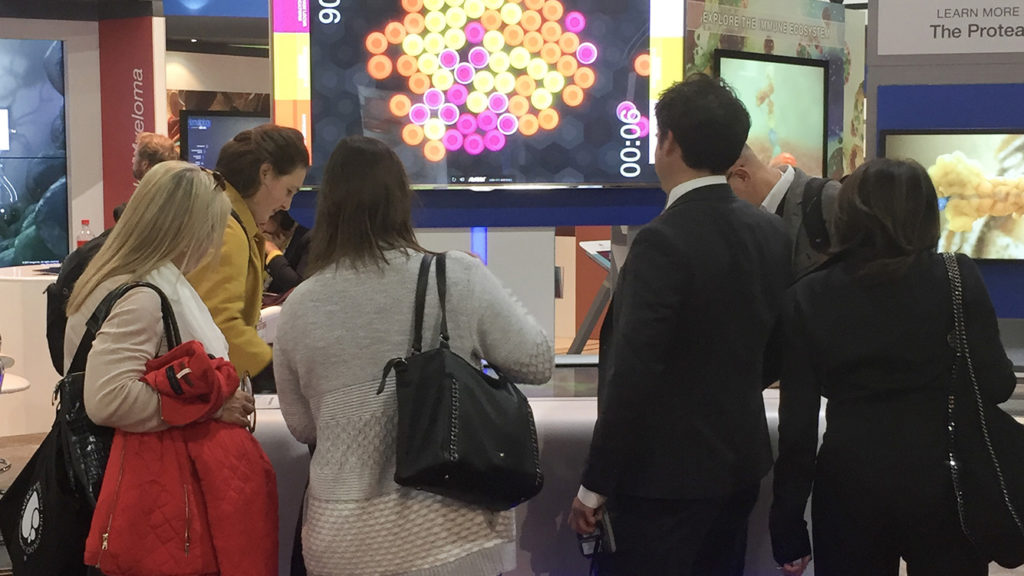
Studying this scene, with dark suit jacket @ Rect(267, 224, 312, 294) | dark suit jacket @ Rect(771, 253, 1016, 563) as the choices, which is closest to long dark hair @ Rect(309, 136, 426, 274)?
dark suit jacket @ Rect(771, 253, 1016, 563)

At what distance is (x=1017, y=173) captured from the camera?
6.69m

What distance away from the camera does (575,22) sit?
3562mm

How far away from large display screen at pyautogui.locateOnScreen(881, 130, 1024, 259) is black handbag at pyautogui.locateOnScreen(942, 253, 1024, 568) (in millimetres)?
4594

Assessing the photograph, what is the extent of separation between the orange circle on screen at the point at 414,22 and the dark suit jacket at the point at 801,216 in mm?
1400

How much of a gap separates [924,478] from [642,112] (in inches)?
72.6

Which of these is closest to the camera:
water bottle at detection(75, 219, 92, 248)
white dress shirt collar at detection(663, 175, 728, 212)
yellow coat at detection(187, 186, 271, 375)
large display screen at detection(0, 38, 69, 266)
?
white dress shirt collar at detection(663, 175, 728, 212)

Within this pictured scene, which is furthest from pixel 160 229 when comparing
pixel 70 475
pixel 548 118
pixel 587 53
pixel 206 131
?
pixel 206 131

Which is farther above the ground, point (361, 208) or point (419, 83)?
point (419, 83)

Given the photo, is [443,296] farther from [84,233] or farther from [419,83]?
[84,233]

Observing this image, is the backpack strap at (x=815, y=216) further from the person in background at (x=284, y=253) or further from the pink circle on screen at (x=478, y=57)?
the person in background at (x=284, y=253)

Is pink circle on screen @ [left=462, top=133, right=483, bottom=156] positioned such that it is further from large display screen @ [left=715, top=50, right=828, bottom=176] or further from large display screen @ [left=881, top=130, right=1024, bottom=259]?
large display screen @ [left=881, top=130, right=1024, bottom=259]

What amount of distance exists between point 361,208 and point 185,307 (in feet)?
1.34

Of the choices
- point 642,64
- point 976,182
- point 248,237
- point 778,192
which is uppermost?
Answer: point 642,64

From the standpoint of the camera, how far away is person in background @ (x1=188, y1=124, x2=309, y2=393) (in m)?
2.37
